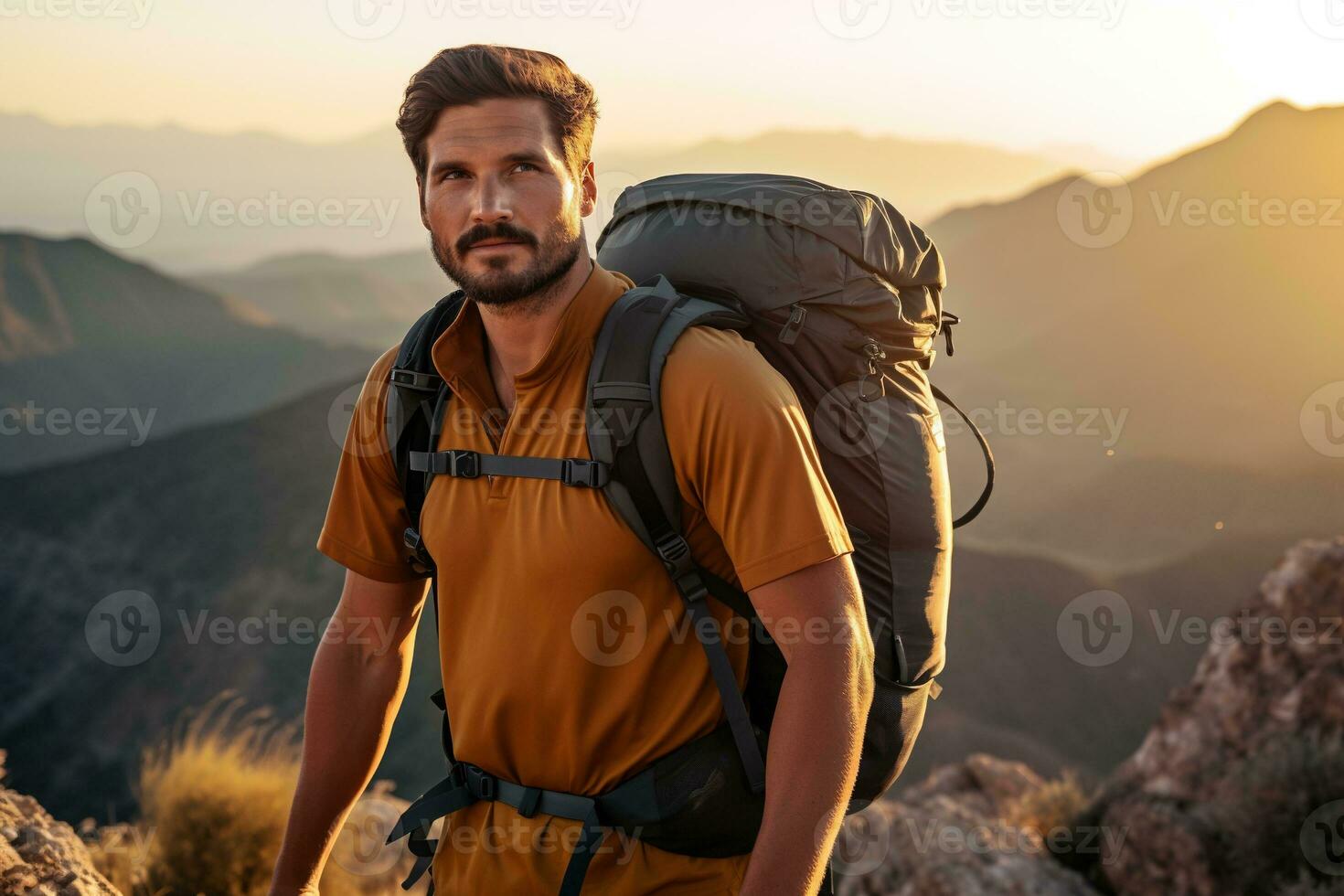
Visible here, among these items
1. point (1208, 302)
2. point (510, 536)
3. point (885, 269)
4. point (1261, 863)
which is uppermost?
point (1208, 302)

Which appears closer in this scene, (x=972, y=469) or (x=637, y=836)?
(x=637, y=836)

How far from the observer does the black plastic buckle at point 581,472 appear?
199cm

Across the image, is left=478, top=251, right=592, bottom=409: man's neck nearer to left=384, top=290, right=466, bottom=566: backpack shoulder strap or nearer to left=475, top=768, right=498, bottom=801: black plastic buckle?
left=384, top=290, right=466, bottom=566: backpack shoulder strap

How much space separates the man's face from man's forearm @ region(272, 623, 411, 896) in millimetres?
962

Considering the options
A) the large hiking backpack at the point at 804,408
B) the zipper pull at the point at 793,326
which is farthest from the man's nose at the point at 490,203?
the zipper pull at the point at 793,326

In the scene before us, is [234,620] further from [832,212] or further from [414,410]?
[832,212]

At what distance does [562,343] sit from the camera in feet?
7.15

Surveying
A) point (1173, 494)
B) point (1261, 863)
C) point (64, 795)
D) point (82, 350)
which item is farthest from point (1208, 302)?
point (82, 350)

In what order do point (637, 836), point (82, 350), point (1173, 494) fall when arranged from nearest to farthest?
point (637, 836) → point (1173, 494) → point (82, 350)

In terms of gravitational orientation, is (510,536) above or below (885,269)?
below

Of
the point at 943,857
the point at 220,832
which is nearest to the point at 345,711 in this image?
the point at 220,832

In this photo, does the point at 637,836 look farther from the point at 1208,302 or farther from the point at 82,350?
the point at 82,350

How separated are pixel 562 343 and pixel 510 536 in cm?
40

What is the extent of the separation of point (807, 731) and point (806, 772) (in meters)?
0.07
